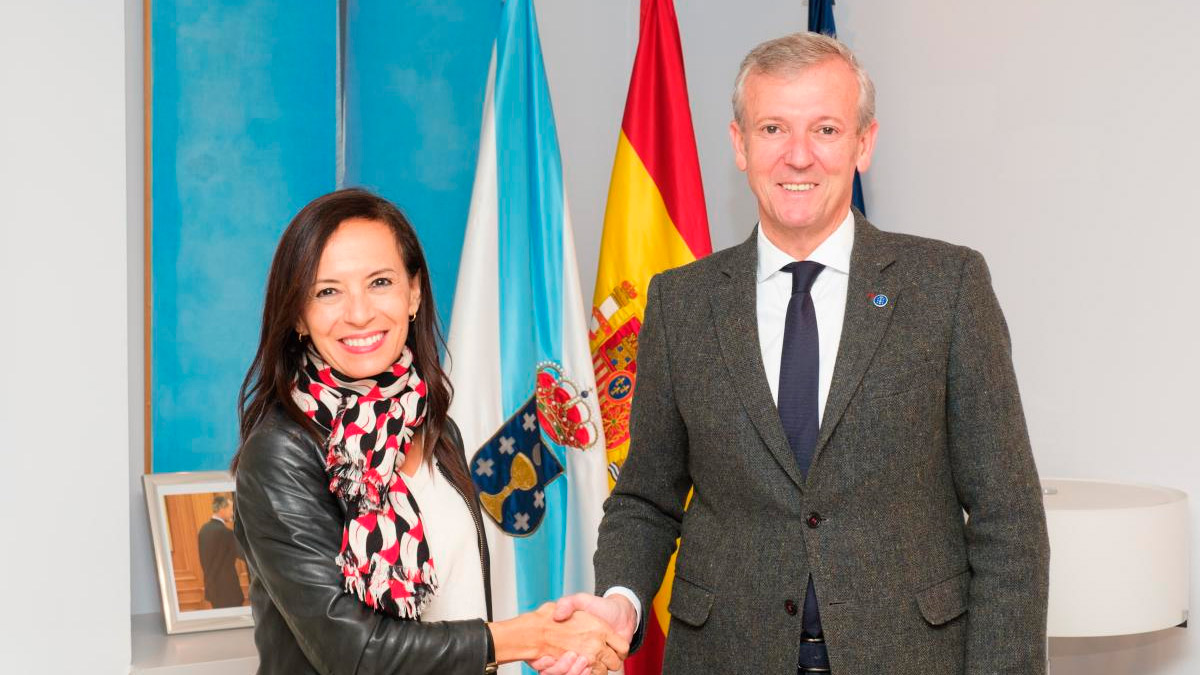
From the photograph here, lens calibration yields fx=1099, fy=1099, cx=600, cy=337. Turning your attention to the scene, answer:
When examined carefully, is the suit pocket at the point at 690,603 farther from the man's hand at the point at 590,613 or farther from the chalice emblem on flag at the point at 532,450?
the chalice emblem on flag at the point at 532,450

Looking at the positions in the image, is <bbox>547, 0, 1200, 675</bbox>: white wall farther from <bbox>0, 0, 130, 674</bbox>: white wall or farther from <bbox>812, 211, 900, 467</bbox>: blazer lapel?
<bbox>0, 0, 130, 674</bbox>: white wall

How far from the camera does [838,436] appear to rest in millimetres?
1529

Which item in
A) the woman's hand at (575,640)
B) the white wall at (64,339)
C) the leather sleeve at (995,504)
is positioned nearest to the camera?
the leather sleeve at (995,504)

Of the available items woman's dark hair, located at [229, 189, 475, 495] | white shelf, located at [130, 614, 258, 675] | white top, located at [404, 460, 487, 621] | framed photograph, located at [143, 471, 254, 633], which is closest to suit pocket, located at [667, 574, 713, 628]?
white top, located at [404, 460, 487, 621]

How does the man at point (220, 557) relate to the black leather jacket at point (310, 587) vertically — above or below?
below

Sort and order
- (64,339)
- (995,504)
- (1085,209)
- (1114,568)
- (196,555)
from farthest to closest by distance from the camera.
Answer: (196,555) < (1085,209) < (64,339) < (1114,568) < (995,504)

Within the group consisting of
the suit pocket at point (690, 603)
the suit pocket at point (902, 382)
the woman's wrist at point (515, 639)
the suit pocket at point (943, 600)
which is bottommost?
the woman's wrist at point (515, 639)

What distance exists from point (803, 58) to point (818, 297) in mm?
357

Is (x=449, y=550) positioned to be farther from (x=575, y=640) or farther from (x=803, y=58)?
(x=803, y=58)

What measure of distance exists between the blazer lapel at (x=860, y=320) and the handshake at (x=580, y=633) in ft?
1.50

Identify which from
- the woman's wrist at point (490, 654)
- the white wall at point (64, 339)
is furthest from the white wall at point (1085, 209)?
the white wall at point (64, 339)

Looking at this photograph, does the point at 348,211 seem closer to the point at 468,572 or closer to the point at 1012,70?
the point at 468,572

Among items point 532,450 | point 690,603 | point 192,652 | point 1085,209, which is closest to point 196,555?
point 192,652

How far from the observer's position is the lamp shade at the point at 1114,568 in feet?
6.97
